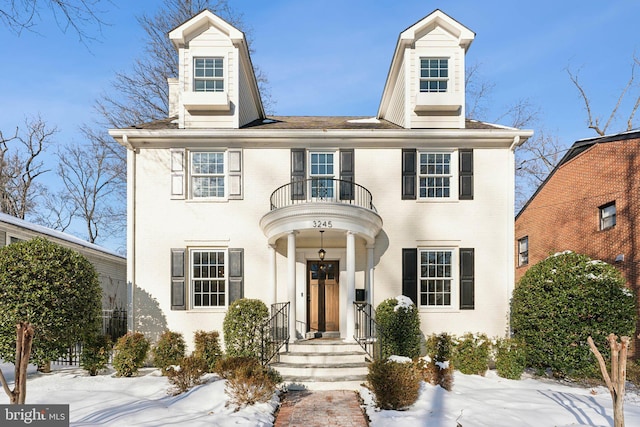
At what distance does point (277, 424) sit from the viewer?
6672 mm

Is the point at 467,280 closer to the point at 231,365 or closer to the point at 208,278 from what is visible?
the point at 231,365

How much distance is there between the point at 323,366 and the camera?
9078 millimetres

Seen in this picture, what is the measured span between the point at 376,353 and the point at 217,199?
557 centimetres

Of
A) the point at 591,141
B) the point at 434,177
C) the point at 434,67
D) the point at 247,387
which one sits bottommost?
the point at 247,387

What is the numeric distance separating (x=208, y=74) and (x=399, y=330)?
8366mm

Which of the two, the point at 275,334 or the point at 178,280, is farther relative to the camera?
the point at 178,280

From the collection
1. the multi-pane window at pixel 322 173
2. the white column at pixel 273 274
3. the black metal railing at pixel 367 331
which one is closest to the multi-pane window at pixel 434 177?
the multi-pane window at pixel 322 173

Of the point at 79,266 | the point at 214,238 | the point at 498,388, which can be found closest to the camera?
the point at 498,388

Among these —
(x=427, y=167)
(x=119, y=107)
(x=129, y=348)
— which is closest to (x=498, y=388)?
(x=427, y=167)

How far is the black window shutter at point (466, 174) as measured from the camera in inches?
449

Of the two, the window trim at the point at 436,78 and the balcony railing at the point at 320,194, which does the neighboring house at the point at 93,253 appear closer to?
the balcony railing at the point at 320,194

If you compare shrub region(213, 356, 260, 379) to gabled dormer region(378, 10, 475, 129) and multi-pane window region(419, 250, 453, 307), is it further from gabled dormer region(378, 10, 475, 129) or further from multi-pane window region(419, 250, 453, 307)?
gabled dormer region(378, 10, 475, 129)

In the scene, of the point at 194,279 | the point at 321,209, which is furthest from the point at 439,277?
the point at 194,279

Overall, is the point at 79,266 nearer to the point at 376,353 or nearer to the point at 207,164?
the point at 207,164
